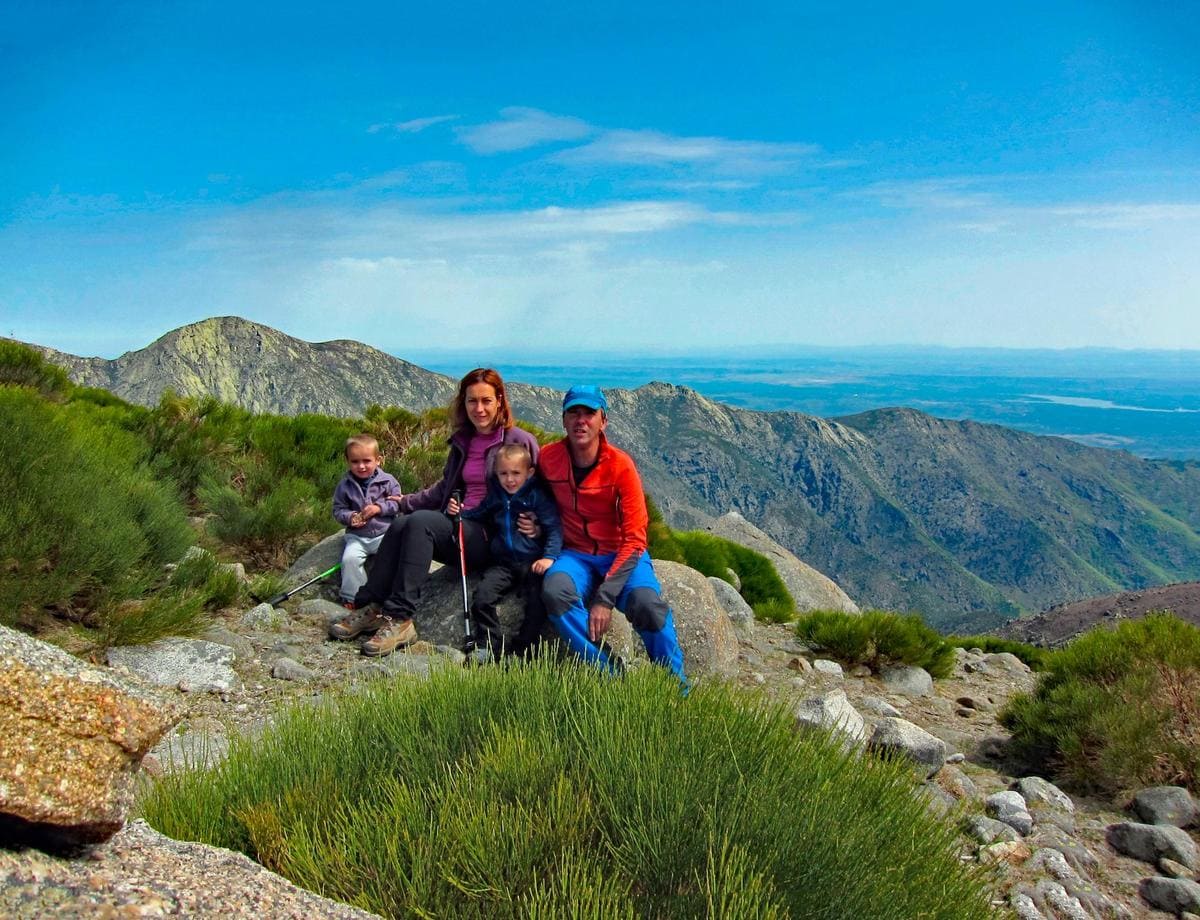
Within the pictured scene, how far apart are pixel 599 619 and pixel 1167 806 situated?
3.54 metres

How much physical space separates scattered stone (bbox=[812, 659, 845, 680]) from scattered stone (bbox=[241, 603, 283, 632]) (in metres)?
5.03

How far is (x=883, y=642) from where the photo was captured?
848 cm

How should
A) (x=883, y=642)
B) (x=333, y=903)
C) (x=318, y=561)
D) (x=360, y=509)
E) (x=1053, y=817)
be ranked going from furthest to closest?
(x=883, y=642) → (x=318, y=561) → (x=360, y=509) → (x=1053, y=817) → (x=333, y=903)

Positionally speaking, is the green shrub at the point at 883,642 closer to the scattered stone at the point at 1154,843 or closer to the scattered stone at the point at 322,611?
the scattered stone at the point at 1154,843

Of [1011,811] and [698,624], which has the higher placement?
[698,624]

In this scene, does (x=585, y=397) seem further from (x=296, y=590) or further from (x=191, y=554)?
(x=191, y=554)

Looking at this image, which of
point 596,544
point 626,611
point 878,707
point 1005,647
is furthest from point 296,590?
point 1005,647

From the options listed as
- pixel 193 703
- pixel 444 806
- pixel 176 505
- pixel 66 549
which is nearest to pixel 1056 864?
pixel 444 806

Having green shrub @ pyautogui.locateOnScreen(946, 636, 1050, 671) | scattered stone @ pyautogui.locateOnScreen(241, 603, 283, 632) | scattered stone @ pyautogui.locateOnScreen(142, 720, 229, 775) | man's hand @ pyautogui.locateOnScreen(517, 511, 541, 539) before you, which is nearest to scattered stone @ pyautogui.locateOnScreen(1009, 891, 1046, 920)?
scattered stone @ pyautogui.locateOnScreen(142, 720, 229, 775)

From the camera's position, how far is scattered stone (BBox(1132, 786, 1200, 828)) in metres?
4.75

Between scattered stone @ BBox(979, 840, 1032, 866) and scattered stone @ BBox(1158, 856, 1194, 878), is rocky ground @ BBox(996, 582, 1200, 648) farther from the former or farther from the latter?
scattered stone @ BBox(979, 840, 1032, 866)

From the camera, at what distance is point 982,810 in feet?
15.2

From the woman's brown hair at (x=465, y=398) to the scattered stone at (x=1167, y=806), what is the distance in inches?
195

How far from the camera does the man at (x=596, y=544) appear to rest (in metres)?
5.29
